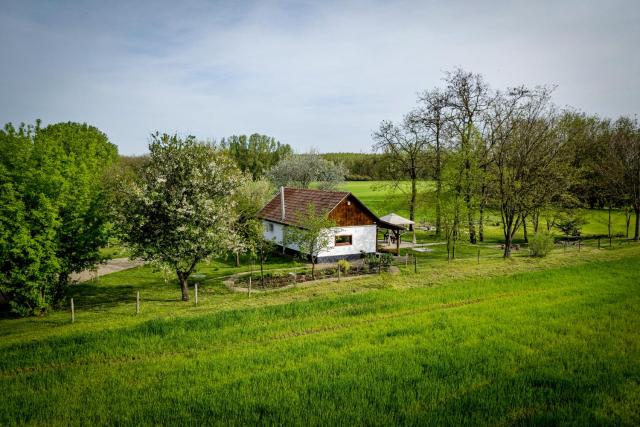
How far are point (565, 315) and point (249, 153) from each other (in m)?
82.4

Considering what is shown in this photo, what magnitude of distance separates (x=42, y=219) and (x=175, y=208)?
6184 millimetres

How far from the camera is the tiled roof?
115 feet

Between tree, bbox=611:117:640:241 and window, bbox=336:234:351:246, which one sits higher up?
tree, bbox=611:117:640:241

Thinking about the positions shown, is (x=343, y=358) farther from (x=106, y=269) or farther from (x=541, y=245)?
(x=106, y=269)

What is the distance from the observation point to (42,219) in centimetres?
2067

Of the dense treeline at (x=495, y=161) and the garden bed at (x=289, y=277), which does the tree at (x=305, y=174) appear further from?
the garden bed at (x=289, y=277)

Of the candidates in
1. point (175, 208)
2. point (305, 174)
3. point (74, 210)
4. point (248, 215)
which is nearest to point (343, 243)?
point (248, 215)

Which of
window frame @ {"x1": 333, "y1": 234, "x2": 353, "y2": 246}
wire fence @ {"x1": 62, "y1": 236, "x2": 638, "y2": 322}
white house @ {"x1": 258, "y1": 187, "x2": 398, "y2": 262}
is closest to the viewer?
wire fence @ {"x1": 62, "y1": 236, "x2": 638, "y2": 322}

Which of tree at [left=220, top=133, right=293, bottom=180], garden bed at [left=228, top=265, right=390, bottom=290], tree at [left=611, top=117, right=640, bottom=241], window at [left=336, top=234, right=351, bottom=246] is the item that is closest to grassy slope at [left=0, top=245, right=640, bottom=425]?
garden bed at [left=228, top=265, right=390, bottom=290]

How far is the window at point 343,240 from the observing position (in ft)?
115

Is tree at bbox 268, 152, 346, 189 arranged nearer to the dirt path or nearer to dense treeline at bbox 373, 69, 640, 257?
dense treeline at bbox 373, 69, 640, 257

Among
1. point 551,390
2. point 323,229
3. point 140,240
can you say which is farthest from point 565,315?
point 140,240

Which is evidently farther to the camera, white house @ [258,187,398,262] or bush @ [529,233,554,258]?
white house @ [258,187,398,262]

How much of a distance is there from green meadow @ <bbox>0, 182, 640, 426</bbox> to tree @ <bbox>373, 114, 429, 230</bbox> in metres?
30.0
